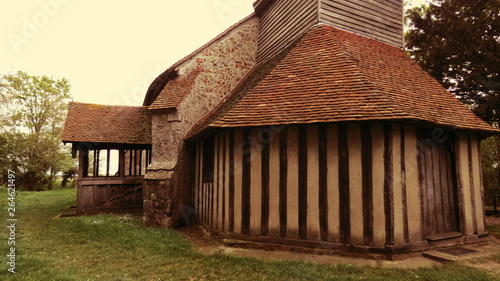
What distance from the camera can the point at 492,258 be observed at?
4961mm

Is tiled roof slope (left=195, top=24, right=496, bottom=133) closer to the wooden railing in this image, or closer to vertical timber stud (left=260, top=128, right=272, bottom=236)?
vertical timber stud (left=260, top=128, right=272, bottom=236)

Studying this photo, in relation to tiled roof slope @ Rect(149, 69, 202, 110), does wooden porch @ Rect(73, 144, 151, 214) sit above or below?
below

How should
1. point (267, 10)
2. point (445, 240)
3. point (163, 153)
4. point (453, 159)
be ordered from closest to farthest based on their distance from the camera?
1. point (445, 240)
2. point (453, 159)
3. point (163, 153)
4. point (267, 10)

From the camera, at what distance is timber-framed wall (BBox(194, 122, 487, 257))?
16.2ft

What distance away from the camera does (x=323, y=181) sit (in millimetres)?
5215

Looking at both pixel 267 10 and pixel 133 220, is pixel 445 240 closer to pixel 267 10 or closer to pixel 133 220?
pixel 133 220

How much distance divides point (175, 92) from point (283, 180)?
16.1ft

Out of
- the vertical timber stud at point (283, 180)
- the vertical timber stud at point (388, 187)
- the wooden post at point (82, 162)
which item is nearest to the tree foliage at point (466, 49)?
the vertical timber stud at point (388, 187)

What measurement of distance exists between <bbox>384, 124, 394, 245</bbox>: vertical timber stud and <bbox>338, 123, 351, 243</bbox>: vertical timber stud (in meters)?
0.67

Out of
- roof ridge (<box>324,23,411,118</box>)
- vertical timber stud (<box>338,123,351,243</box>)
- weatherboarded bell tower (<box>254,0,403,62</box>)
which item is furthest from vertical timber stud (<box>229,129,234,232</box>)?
weatherboarded bell tower (<box>254,0,403,62</box>)

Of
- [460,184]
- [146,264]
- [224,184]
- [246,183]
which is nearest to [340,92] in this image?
[246,183]

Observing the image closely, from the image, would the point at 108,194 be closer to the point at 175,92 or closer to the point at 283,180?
the point at 175,92

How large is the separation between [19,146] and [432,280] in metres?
26.1

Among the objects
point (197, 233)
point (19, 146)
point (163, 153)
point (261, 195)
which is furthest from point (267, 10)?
point (19, 146)
